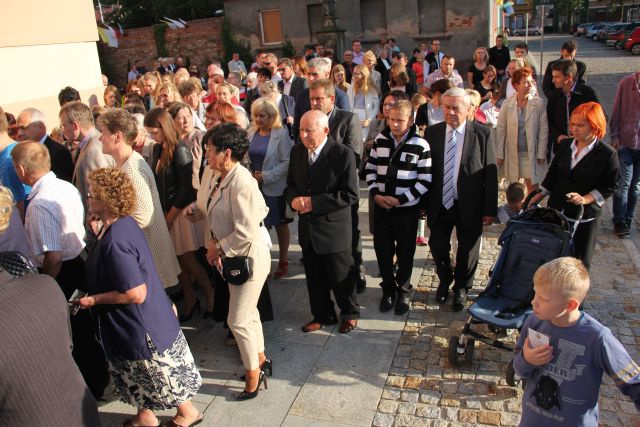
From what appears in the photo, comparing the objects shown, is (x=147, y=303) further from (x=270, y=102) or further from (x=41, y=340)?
(x=270, y=102)

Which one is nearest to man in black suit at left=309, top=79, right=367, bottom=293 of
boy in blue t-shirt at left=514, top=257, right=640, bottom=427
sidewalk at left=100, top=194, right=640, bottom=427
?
sidewalk at left=100, top=194, right=640, bottom=427

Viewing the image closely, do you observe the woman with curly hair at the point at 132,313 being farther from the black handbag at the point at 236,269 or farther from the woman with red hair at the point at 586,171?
the woman with red hair at the point at 586,171

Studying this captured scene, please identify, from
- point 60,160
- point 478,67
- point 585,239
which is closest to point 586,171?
point 585,239

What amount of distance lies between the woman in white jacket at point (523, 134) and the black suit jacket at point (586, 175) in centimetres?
149

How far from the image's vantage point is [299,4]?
25828mm

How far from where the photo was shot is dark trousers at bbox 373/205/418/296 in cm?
490

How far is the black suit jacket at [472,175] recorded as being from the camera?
4.77 m

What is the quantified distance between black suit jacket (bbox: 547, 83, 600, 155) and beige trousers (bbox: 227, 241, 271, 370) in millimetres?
4018

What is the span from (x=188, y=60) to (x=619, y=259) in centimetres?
2605

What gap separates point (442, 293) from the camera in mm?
5207

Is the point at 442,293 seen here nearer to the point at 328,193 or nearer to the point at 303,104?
the point at 328,193

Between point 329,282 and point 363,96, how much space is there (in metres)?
3.64

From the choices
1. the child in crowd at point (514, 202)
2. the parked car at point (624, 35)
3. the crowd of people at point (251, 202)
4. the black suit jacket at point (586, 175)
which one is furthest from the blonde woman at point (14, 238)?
the parked car at point (624, 35)

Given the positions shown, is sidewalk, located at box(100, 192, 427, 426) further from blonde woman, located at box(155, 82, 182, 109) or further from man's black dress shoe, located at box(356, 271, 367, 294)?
blonde woman, located at box(155, 82, 182, 109)
